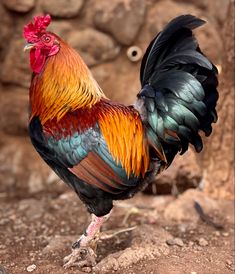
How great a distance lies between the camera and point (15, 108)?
5234 mm

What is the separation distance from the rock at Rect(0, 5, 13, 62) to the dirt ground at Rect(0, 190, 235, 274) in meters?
1.55

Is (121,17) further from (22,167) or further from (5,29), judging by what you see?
(22,167)

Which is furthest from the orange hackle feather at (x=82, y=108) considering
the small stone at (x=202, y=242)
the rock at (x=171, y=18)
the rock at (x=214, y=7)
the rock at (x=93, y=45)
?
the rock at (x=214, y=7)

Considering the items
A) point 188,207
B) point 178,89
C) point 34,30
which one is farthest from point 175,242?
point 34,30

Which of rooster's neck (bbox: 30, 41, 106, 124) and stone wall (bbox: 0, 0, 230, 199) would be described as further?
stone wall (bbox: 0, 0, 230, 199)

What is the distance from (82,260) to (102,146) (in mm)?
862

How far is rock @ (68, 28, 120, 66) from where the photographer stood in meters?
5.00

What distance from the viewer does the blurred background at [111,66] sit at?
15.6 ft

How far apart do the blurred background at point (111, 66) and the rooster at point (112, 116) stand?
138 centimetres

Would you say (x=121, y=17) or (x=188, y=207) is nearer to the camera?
(x=188, y=207)

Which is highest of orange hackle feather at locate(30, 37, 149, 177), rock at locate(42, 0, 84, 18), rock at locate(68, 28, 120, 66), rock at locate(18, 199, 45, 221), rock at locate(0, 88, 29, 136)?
rock at locate(42, 0, 84, 18)

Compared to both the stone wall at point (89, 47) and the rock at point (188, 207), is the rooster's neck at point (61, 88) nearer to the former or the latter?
the rock at point (188, 207)

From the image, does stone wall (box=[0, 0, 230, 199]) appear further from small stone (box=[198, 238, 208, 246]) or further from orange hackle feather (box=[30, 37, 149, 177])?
orange hackle feather (box=[30, 37, 149, 177])

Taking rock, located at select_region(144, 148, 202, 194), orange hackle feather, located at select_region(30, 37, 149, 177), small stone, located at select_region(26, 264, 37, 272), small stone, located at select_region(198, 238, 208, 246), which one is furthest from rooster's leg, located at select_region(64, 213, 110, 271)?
rock, located at select_region(144, 148, 202, 194)
